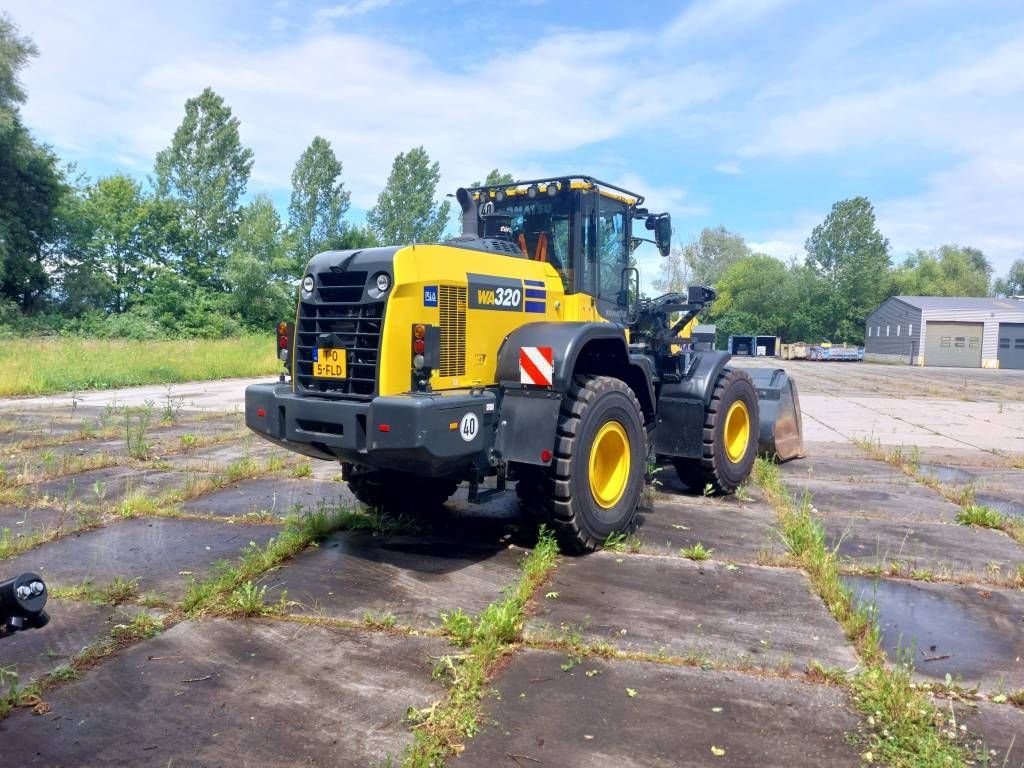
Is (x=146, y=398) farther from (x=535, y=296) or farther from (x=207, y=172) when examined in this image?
(x=207, y=172)

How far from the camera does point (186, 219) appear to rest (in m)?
39.1

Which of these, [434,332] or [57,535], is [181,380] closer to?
[57,535]

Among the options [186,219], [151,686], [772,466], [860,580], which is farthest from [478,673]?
[186,219]

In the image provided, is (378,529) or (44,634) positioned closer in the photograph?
(44,634)

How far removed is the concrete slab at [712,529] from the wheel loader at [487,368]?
32cm

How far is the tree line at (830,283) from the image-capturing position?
204 ft

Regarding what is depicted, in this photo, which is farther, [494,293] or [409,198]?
[409,198]

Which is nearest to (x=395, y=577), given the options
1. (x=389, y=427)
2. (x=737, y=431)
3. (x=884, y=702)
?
(x=389, y=427)

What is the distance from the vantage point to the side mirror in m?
6.59

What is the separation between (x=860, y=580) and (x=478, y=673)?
9.21 ft

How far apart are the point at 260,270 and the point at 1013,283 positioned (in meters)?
99.5

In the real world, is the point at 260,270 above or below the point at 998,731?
above

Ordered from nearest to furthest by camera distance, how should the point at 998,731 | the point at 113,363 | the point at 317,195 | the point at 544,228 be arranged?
1. the point at 998,731
2. the point at 544,228
3. the point at 113,363
4. the point at 317,195

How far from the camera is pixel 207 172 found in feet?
Result: 133
